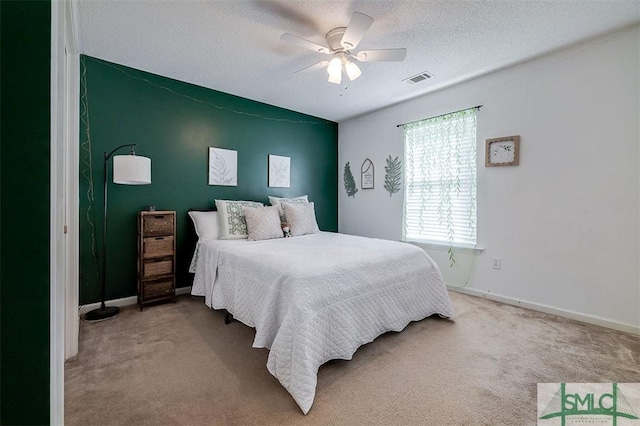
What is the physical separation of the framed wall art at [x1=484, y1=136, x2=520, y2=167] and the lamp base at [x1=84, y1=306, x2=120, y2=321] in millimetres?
4091

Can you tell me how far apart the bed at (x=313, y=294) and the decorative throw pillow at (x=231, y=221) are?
237mm

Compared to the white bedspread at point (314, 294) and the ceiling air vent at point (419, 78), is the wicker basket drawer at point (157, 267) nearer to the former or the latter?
the white bedspread at point (314, 294)

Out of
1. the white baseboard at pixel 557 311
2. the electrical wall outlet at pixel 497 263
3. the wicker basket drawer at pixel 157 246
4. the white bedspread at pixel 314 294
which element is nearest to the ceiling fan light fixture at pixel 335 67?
the white bedspread at pixel 314 294

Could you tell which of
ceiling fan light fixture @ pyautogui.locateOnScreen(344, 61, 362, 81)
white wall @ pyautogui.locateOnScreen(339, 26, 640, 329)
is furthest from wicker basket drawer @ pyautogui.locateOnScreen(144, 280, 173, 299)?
white wall @ pyautogui.locateOnScreen(339, 26, 640, 329)

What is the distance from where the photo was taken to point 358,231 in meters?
4.68

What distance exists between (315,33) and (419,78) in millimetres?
1449

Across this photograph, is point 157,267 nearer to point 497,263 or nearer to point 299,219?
point 299,219

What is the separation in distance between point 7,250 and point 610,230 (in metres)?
3.67

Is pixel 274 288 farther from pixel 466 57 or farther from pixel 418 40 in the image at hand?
pixel 466 57

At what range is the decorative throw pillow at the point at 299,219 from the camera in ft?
11.1

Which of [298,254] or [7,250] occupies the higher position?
[7,250]

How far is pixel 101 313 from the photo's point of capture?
2.56 meters

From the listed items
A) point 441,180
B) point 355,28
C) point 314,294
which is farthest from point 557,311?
point 355,28

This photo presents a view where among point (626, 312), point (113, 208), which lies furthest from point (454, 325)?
point (113, 208)
